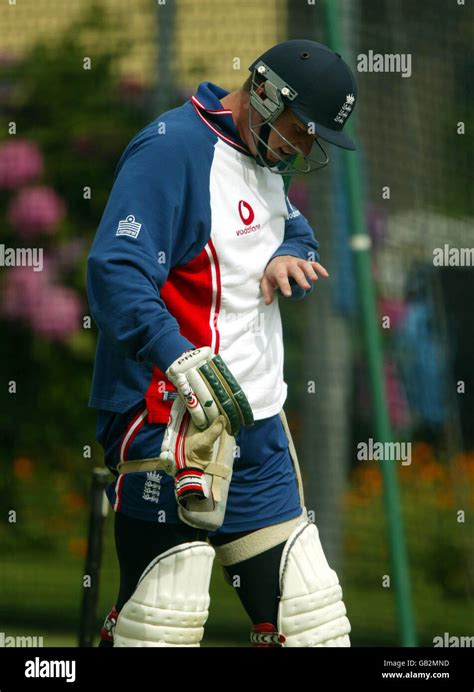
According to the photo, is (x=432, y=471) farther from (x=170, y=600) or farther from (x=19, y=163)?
(x=170, y=600)

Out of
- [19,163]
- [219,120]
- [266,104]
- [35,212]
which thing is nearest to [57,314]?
[35,212]

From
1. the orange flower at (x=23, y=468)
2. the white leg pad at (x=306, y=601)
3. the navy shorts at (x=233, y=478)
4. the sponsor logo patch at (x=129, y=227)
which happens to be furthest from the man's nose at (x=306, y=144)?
Result: the orange flower at (x=23, y=468)

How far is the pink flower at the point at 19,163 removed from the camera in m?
6.26

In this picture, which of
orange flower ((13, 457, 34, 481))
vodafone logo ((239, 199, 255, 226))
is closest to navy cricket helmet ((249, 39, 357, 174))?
vodafone logo ((239, 199, 255, 226))

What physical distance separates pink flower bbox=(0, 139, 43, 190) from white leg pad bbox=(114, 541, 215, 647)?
3.50m

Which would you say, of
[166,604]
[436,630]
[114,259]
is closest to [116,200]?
[114,259]

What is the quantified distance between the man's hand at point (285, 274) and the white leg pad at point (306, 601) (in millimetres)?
607

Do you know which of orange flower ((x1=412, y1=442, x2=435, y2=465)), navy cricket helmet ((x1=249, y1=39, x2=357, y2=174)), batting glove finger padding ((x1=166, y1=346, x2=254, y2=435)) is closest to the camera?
batting glove finger padding ((x1=166, y1=346, x2=254, y2=435))

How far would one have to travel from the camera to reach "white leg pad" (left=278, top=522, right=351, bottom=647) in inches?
127

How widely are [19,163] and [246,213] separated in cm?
325

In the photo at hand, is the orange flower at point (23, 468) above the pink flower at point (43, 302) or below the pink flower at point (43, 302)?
below

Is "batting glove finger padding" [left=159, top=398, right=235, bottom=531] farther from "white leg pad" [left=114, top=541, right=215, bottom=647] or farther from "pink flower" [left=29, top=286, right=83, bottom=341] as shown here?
"pink flower" [left=29, top=286, right=83, bottom=341]

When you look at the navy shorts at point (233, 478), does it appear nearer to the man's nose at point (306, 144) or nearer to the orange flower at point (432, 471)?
the man's nose at point (306, 144)

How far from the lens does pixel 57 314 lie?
244 inches
